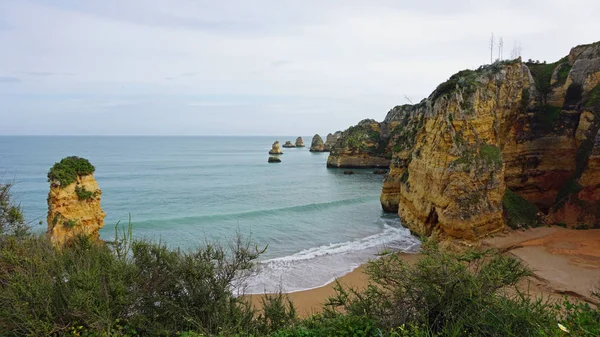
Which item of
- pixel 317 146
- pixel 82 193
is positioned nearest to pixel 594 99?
pixel 82 193

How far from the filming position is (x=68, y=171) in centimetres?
1745

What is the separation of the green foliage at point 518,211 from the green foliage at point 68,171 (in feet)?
75.4

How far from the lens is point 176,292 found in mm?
8172

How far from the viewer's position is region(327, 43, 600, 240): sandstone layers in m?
17.3

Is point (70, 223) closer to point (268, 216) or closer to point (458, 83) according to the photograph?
point (268, 216)

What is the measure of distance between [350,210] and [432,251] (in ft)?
80.2

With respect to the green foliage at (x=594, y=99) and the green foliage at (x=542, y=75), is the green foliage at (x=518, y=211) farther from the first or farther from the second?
the green foliage at (x=542, y=75)

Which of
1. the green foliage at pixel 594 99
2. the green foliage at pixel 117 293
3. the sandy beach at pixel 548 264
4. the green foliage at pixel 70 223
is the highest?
the green foliage at pixel 594 99

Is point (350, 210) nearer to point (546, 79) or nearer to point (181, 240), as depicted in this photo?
point (181, 240)

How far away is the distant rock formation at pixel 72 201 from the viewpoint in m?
16.9

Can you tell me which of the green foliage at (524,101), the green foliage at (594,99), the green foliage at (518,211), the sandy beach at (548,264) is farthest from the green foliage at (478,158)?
the green foliage at (594,99)

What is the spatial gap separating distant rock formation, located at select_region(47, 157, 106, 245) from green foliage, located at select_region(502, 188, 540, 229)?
72.4 feet

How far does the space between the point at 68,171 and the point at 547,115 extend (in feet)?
88.5

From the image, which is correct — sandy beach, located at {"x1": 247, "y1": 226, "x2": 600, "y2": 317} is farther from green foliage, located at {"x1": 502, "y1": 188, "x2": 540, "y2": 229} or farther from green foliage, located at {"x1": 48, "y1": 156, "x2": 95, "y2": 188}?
green foliage, located at {"x1": 48, "y1": 156, "x2": 95, "y2": 188}
